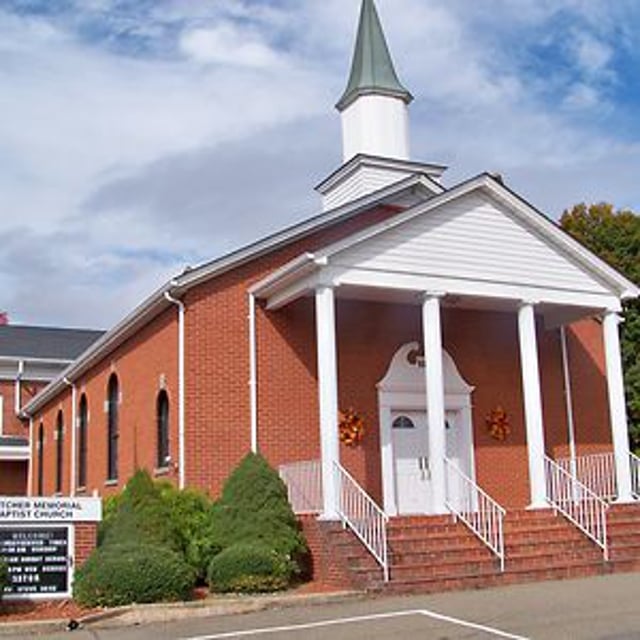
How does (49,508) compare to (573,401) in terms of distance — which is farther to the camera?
(573,401)

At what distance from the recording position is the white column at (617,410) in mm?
19375

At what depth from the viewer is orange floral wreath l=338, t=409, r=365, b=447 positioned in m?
19.6

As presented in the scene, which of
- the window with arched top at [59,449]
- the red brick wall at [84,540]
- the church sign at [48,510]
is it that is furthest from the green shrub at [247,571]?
the window with arched top at [59,449]

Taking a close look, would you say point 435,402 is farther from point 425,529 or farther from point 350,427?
point 350,427

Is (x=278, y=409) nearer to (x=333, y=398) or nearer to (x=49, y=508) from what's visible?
(x=333, y=398)

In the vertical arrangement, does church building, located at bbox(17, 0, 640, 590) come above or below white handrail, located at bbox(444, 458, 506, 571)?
above

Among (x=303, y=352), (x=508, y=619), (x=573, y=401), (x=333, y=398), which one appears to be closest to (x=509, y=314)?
(x=573, y=401)

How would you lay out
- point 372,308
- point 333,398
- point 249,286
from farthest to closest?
1. point 372,308
2. point 249,286
3. point 333,398

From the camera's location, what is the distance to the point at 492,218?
19406 mm

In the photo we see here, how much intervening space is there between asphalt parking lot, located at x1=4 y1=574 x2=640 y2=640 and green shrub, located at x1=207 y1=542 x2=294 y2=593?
939mm

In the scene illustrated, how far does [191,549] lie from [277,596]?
2.35 metres

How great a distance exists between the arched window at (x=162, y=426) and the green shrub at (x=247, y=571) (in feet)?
17.7

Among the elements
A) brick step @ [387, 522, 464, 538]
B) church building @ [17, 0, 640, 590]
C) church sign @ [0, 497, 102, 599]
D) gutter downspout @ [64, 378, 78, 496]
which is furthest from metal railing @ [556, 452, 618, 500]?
gutter downspout @ [64, 378, 78, 496]

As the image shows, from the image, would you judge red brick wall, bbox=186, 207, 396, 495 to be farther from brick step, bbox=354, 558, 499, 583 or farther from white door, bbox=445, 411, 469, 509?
brick step, bbox=354, 558, 499, 583
